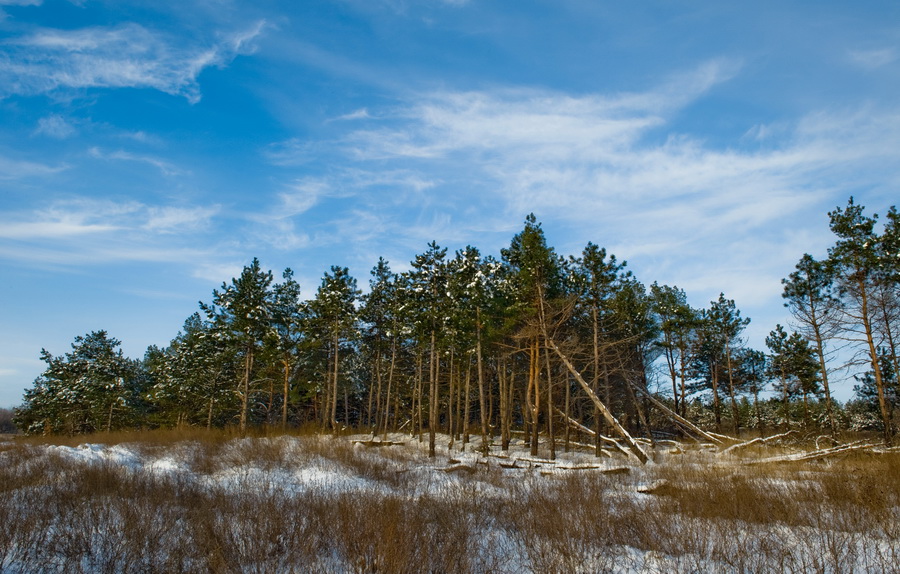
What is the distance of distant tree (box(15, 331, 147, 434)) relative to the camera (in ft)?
134

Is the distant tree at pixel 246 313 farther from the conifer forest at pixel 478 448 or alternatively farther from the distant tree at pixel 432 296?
the distant tree at pixel 432 296

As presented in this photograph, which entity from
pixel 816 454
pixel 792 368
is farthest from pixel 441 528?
pixel 792 368

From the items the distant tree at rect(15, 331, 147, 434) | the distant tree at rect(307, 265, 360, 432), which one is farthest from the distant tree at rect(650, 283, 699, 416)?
the distant tree at rect(15, 331, 147, 434)

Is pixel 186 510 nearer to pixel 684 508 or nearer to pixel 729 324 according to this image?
pixel 684 508

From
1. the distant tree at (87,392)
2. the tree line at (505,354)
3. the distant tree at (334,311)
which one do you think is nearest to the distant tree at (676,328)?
the tree line at (505,354)

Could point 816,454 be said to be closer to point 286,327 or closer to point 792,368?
point 792,368

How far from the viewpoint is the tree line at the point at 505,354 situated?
72.5 ft

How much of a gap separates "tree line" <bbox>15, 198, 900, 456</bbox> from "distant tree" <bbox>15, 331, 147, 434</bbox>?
0.17m

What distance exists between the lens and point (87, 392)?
1598 inches

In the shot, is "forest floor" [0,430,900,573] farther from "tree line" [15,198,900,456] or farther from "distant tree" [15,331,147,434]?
"distant tree" [15,331,147,434]

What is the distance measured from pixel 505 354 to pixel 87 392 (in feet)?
128

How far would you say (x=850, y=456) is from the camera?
1681 centimetres

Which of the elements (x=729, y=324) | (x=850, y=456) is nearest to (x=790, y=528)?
(x=850, y=456)

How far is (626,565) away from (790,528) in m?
3.13
